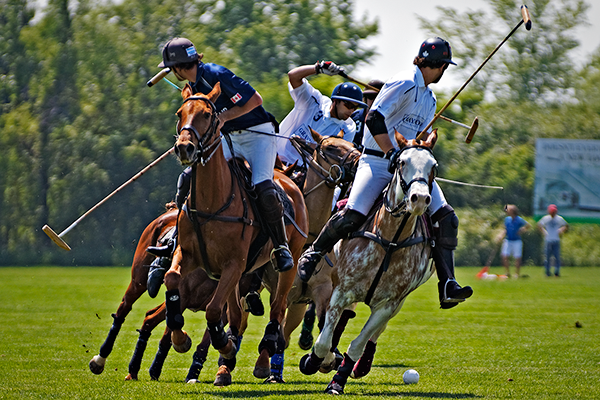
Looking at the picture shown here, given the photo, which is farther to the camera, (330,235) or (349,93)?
(349,93)

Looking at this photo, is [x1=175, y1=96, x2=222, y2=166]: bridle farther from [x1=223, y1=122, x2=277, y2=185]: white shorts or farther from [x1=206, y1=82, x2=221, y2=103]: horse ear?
[x1=223, y1=122, x2=277, y2=185]: white shorts

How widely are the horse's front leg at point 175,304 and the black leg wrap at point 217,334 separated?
8.5 inches

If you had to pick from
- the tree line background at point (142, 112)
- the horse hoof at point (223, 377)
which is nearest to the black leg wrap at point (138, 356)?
the horse hoof at point (223, 377)

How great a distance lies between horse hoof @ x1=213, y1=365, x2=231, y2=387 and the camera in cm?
809

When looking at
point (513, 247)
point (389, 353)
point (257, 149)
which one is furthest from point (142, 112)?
point (257, 149)

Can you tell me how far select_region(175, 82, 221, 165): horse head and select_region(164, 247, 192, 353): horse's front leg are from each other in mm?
888

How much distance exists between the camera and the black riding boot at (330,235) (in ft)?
25.6

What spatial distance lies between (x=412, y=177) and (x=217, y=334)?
6.73 ft

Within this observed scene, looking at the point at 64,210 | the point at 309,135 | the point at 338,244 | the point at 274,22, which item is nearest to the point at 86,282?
the point at 64,210

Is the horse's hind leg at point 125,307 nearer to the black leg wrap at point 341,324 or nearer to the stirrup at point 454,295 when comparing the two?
the black leg wrap at point 341,324

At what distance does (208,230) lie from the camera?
23.7ft

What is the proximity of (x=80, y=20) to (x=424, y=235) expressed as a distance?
31696 millimetres

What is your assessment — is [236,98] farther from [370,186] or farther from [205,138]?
[370,186]

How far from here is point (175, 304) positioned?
7.11 meters
